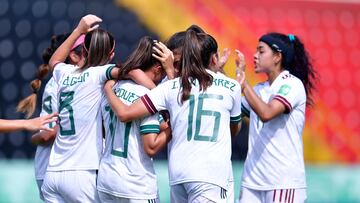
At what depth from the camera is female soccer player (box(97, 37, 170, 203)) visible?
469 centimetres

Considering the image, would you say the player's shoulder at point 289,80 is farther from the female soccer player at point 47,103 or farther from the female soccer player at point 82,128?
the female soccer player at point 47,103

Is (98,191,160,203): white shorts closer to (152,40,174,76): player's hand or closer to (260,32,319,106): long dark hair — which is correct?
(152,40,174,76): player's hand

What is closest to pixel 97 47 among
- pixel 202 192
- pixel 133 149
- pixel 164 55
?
pixel 164 55

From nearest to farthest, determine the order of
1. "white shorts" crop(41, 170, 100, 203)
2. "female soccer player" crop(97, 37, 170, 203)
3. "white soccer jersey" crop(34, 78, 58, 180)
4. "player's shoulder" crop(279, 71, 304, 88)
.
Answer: "female soccer player" crop(97, 37, 170, 203)
"white shorts" crop(41, 170, 100, 203)
"player's shoulder" crop(279, 71, 304, 88)
"white soccer jersey" crop(34, 78, 58, 180)

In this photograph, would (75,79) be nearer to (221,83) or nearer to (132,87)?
(132,87)

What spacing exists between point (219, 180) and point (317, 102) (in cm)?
447

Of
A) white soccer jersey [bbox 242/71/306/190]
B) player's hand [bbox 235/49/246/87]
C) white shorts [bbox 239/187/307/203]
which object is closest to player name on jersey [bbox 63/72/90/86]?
player's hand [bbox 235/49/246/87]

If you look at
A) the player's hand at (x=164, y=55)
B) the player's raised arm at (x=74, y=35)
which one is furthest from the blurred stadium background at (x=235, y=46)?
the player's hand at (x=164, y=55)

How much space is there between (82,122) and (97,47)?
467 mm

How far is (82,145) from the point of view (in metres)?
5.07

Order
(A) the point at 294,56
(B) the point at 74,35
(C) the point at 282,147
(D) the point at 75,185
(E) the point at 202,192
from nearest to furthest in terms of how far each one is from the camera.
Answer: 1. (E) the point at 202,192
2. (D) the point at 75,185
3. (B) the point at 74,35
4. (C) the point at 282,147
5. (A) the point at 294,56

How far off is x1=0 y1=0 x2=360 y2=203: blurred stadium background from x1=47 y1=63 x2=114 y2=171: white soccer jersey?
275cm

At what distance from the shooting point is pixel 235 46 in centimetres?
859

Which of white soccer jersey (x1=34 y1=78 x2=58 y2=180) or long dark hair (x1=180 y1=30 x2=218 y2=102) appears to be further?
white soccer jersey (x1=34 y1=78 x2=58 y2=180)
